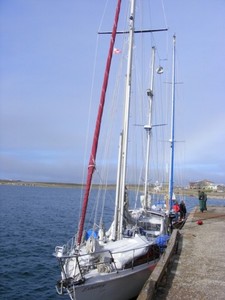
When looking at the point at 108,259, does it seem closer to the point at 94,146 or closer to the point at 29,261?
the point at 94,146

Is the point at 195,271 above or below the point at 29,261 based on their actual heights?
above

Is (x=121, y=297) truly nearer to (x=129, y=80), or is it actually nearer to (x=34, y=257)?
(x=129, y=80)

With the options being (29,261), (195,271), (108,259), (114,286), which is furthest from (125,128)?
(29,261)

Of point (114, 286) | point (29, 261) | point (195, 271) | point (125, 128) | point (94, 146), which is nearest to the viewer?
point (195, 271)

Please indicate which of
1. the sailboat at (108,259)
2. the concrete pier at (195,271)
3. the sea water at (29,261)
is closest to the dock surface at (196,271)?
the concrete pier at (195,271)

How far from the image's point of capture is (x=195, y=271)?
1087 cm

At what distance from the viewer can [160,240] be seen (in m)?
15.3

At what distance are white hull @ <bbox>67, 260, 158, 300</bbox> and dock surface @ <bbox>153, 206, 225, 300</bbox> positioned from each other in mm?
1591

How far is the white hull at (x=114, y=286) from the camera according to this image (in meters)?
10.9

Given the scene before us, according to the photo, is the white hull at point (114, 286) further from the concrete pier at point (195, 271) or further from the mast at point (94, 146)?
the mast at point (94, 146)

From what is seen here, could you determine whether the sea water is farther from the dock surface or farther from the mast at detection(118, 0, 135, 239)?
the dock surface

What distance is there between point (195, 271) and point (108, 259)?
2983mm

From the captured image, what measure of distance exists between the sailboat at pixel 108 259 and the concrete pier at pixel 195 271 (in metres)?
1.55

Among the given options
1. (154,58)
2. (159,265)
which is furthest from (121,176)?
(154,58)
